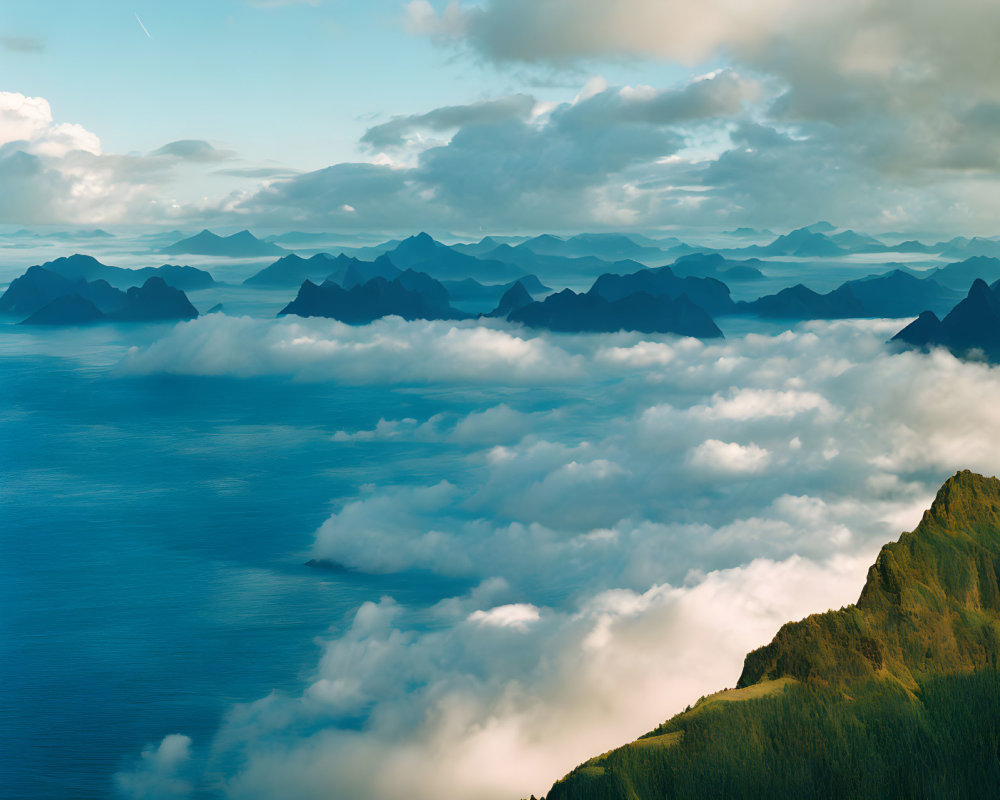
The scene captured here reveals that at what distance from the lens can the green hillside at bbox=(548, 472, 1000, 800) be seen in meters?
130

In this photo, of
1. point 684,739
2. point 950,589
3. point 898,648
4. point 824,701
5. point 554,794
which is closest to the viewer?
point 554,794

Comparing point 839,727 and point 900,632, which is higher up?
point 900,632

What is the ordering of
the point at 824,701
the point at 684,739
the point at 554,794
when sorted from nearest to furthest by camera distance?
1. the point at 554,794
2. the point at 684,739
3. the point at 824,701

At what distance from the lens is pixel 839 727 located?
140 metres

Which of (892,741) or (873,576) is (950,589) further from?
(892,741)

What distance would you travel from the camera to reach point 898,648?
166625mm

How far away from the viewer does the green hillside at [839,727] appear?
12950 cm

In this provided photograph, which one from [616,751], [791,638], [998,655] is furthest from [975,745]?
[616,751]

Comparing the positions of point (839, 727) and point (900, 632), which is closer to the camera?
point (839, 727)

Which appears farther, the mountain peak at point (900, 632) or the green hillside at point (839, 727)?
the mountain peak at point (900, 632)

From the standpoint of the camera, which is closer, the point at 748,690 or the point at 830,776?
the point at 830,776

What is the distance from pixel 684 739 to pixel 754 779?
40.3 ft

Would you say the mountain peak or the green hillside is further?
the mountain peak

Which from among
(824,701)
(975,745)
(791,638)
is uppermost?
(791,638)
